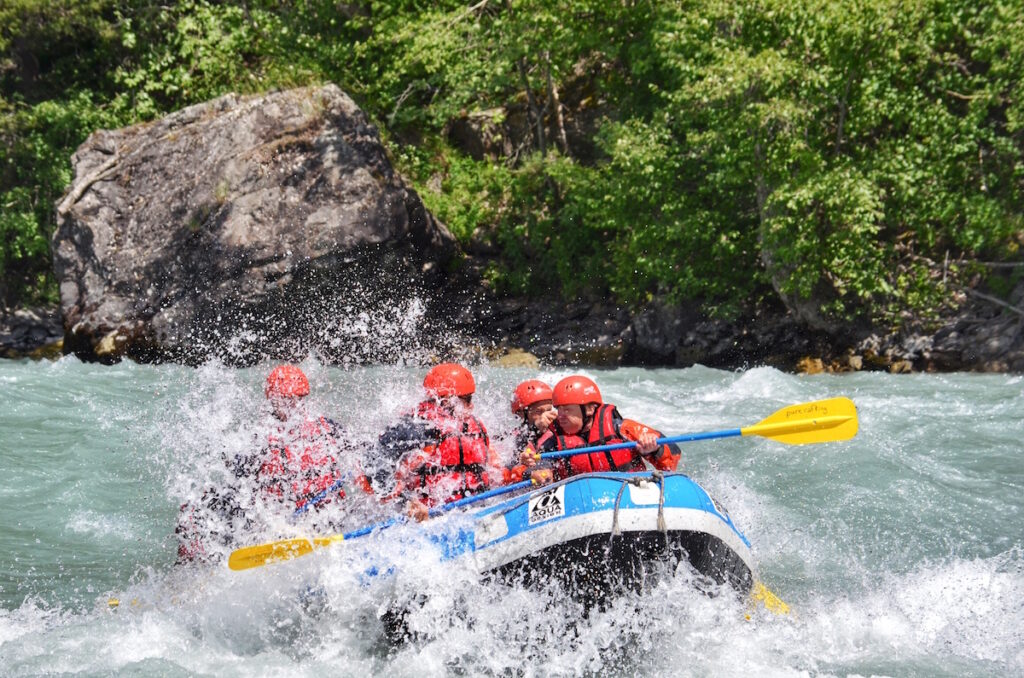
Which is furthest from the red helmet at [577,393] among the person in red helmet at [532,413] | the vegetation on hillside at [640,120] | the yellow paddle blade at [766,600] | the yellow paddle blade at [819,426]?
the vegetation on hillside at [640,120]

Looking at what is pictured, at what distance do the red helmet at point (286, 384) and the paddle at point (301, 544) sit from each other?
0.88 meters

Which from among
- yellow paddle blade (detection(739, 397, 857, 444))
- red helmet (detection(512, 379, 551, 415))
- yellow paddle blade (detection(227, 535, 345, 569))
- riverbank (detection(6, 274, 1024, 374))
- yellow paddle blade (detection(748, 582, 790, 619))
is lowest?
riverbank (detection(6, 274, 1024, 374))

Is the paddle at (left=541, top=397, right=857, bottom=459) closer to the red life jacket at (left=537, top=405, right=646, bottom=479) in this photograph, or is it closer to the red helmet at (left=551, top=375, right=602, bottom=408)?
the red life jacket at (left=537, top=405, right=646, bottom=479)

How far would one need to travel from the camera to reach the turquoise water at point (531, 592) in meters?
4.65

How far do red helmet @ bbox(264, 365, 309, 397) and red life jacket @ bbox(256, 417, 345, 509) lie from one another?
25 centimetres

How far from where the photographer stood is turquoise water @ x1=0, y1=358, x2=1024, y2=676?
4.65m

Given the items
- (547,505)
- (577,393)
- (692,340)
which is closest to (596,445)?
(577,393)

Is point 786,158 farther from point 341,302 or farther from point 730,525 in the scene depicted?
point 730,525

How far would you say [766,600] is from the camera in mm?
4957

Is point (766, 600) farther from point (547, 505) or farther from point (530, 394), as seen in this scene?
point (530, 394)

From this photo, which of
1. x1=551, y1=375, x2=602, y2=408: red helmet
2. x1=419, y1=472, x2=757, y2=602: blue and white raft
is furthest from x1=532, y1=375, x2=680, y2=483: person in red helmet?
x1=419, y1=472, x2=757, y2=602: blue and white raft

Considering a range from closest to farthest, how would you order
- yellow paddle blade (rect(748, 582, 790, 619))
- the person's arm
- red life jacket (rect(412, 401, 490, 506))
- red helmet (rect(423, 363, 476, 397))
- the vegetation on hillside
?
1. yellow paddle blade (rect(748, 582, 790, 619))
2. red life jacket (rect(412, 401, 490, 506))
3. the person's arm
4. red helmet (rect(423, 363, 476, 397))
5. the vegetation on hillside

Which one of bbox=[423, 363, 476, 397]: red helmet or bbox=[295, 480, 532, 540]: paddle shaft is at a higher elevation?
bbox=[423, 363, 476, 397]: red helmet

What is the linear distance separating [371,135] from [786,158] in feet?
18.2
